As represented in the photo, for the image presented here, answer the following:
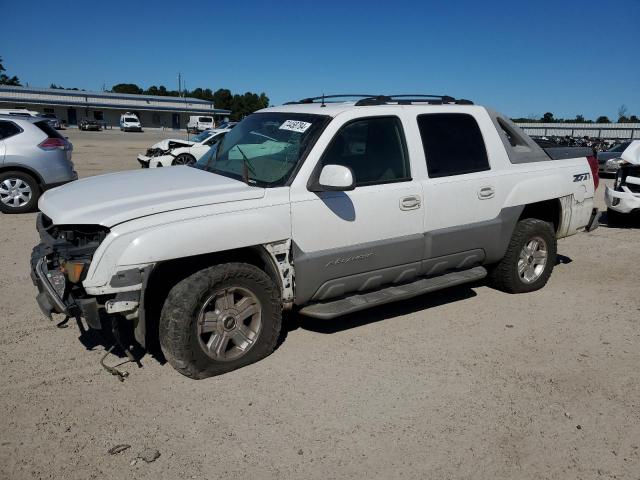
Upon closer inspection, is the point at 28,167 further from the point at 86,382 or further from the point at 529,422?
the point at 529,422

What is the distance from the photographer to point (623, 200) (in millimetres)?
8703

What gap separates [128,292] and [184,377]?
0.83 meters

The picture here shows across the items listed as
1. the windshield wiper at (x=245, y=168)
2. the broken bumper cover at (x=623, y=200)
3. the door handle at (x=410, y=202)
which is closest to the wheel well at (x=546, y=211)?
the door handle at (x=410, y=202)

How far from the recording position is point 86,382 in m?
3.69

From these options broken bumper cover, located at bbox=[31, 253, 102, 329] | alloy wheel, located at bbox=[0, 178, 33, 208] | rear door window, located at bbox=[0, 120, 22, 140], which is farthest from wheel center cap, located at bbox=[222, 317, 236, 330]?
rear door window, located at bbox=[0, 120, 22, 140]

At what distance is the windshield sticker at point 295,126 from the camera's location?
4.20m

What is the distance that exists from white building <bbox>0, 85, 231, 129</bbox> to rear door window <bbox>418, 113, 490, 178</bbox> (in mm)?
66315

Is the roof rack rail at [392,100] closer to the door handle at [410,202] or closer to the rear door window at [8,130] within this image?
the door handle at [410,202]

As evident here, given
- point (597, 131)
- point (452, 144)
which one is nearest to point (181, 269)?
point (452, 144)

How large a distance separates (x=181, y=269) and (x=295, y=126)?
150cm

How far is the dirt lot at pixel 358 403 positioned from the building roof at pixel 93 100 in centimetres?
6746

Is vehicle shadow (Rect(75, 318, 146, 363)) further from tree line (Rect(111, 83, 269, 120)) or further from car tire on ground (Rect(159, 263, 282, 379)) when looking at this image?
tree line (Rect(111, 83, 269, 120))

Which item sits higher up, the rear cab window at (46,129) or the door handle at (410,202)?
the rear cab window at (46,129)

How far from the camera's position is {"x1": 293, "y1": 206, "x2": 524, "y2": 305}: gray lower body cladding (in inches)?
158
